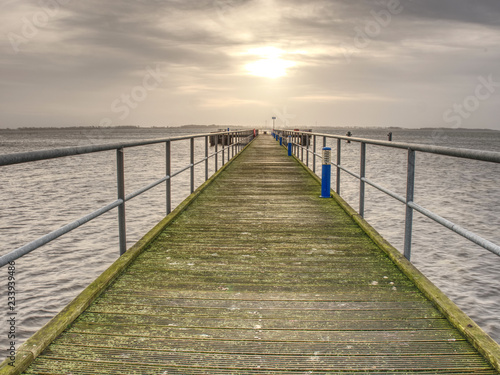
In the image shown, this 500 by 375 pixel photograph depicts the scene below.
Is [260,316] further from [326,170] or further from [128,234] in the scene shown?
[128,234]

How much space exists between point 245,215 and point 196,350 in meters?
3.93

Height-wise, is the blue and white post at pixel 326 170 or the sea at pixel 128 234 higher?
the blue and white post at pixel 326 170

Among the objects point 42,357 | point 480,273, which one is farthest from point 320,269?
point 480,273

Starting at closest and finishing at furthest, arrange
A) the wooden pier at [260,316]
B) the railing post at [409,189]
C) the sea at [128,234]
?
the wooden pier at [260,316]
the railing post at [409,189]
the sea at [128,234]

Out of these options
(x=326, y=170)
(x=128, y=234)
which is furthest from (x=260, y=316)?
(x=128, y=234)

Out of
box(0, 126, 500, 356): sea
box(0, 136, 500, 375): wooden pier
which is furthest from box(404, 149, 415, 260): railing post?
box(0, 126, 500, 356): sea

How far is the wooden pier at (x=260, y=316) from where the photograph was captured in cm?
239

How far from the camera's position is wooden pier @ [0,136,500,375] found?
2395 millimetres

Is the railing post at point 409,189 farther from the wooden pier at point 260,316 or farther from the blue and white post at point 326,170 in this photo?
the blue and white post at point 326,170

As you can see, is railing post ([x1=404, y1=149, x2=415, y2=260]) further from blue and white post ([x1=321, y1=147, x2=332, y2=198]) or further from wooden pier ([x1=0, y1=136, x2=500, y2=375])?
blue and white post ([x1=321, y1=147, x2=332, y2=198])

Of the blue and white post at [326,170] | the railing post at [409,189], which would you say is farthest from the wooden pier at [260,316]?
the blue and white post at [326,170]

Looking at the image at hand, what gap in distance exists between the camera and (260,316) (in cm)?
299

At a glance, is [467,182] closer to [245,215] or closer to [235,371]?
[245,215]

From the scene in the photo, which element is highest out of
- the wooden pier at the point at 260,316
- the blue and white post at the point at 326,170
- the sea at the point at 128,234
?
the blue and white post at the point at 326,170
